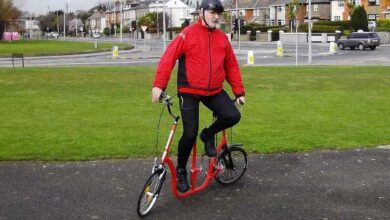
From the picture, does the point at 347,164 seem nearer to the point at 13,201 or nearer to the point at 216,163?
the point at 216,163

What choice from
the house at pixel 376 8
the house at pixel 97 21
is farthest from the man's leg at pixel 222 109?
the house at pixel 97 21

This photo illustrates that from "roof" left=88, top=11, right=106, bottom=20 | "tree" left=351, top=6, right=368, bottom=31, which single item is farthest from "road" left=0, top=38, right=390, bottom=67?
"roof" left=88, top=11, right=106, bottom=20

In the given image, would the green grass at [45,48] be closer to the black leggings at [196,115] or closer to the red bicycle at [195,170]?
the red bicycle at [195,170]

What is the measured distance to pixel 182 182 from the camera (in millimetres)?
5781

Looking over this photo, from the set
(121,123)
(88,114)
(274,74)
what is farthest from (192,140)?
(274,74)

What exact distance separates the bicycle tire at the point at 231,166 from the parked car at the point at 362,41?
155 feet

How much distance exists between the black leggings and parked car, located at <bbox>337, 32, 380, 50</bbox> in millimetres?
47797

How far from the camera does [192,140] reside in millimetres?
5645

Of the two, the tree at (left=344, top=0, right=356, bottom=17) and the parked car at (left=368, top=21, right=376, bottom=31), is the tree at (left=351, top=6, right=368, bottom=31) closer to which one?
the parked car at (left=368, top=21, right=376, bottom=31)

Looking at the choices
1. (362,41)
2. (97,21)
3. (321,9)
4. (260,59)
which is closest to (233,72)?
(260,59)

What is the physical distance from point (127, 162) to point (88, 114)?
4.69 m

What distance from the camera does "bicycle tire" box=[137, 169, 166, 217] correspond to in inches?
204

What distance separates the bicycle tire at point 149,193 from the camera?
518 cm

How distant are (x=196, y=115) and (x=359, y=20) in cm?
6947
